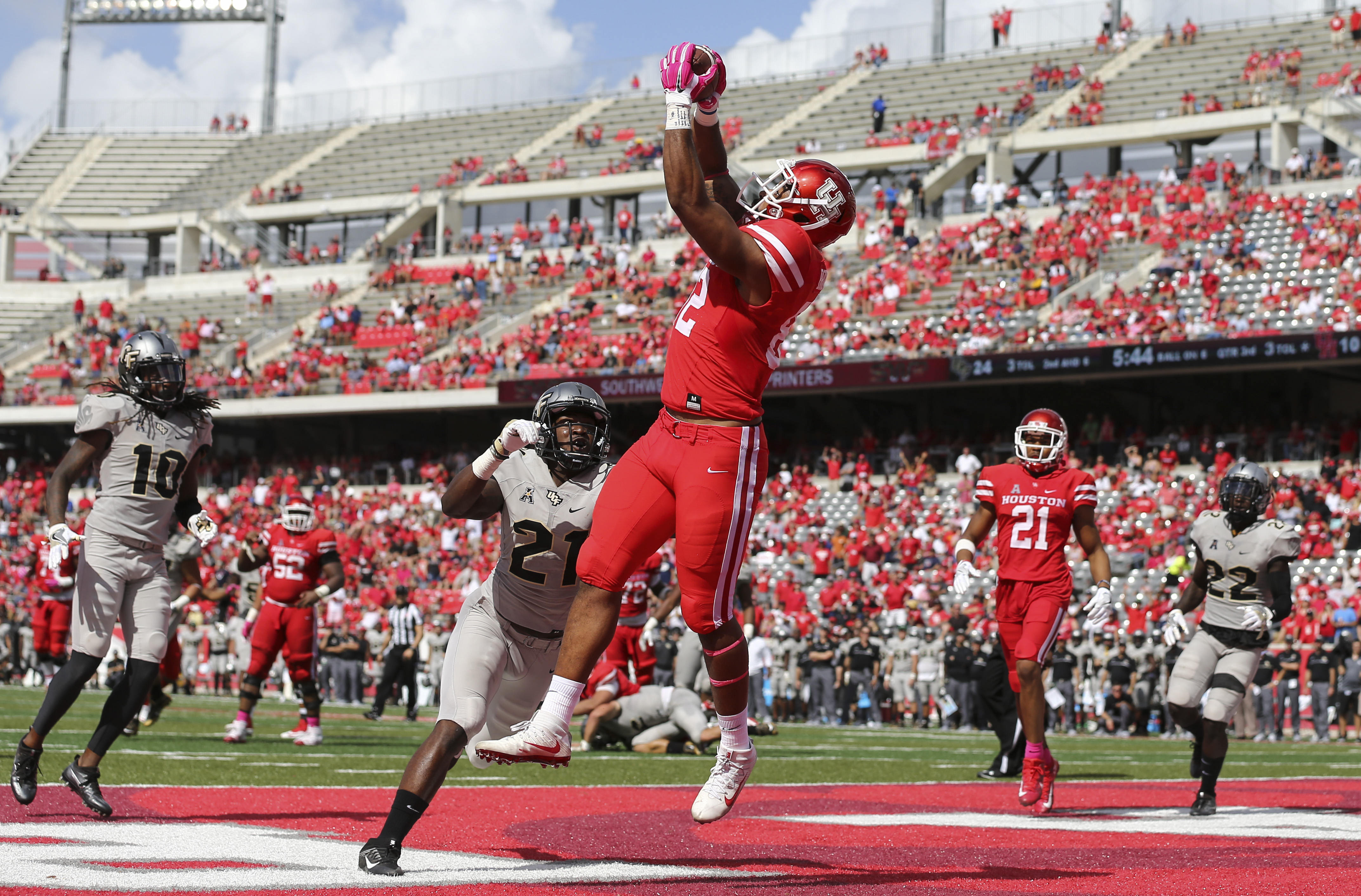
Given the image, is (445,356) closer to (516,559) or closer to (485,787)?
(485,787)

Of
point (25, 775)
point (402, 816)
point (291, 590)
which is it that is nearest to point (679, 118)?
point (402, 816)

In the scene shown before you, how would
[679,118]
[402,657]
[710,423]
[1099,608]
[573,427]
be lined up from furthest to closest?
[402,657] → [1099,608] → [573,427] → [710,423] → [679,118]

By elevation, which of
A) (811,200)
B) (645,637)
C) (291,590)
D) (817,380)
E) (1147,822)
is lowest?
(1147,822)

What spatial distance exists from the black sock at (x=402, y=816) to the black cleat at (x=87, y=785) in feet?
6.50

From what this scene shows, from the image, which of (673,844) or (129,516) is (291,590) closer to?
(129,516)

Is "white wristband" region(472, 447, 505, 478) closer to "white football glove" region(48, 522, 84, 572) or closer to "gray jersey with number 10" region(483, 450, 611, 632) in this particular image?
"gray jersey with number 10" region(483, 450, 611, 632)

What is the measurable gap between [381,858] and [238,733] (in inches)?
316

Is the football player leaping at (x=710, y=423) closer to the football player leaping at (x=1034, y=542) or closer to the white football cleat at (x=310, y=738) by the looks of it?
the football player leaping at (x=1034, y=542)

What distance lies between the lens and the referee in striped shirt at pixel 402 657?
1830 centimetres

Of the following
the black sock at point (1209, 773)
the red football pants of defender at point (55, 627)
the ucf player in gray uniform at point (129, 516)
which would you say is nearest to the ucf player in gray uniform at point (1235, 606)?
the black sock at point (1209, 773)

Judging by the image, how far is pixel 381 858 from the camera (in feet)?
16.3

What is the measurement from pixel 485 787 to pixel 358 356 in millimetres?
29714

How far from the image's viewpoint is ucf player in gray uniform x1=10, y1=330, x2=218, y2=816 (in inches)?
281

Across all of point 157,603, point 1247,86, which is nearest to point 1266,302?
point 1247,86
